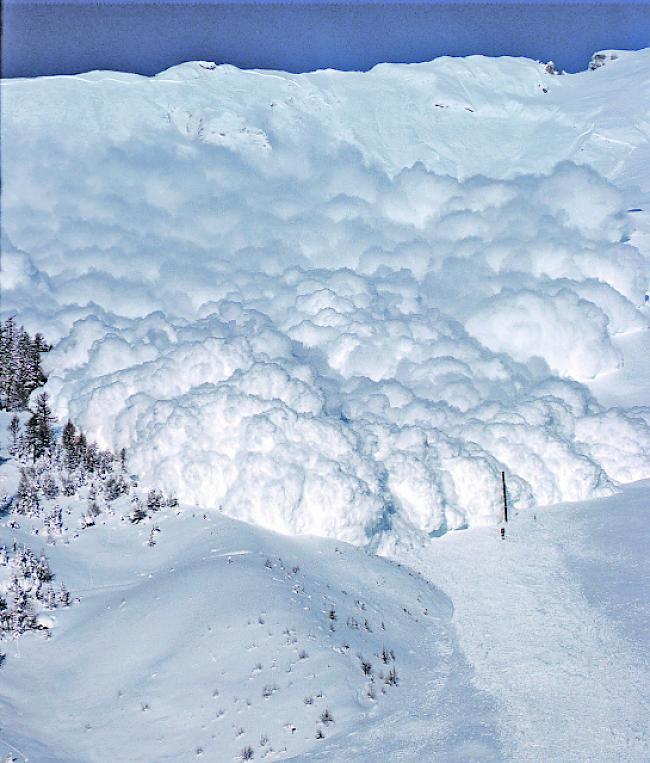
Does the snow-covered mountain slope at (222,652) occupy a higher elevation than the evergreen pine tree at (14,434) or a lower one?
lower

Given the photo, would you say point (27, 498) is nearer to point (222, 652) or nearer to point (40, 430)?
point (40, 430)

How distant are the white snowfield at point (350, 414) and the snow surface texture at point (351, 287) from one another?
260 mm

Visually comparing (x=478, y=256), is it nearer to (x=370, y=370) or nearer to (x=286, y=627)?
(x=370, y=370)

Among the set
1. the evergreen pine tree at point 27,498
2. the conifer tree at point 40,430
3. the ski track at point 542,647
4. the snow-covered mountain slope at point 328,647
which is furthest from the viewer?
the conifer tree at point 40,430

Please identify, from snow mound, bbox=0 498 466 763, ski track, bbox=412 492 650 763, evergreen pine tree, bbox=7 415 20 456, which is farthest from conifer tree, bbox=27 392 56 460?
ski track, bbox=412 492 650 763

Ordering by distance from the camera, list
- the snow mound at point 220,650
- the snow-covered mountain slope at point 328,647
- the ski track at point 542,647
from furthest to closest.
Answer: the snow mound at point 220,650 < the snow-covered mountain slope at point 328,647 < the ski track at point 542,647

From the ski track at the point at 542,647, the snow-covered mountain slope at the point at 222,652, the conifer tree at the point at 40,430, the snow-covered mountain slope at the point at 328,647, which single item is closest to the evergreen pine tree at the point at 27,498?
the snow-covered mountain slope at the point at 328,647

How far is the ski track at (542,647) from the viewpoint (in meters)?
30.7

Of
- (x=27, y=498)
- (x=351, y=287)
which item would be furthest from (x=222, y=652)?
(x=351, y=287)

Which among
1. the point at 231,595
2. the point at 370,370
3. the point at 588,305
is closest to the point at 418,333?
the point at 370,370

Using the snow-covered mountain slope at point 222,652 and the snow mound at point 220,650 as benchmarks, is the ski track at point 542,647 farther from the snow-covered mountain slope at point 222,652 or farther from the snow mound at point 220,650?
the snow mound at point 220,650

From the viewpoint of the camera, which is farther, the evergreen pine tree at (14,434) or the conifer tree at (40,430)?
the evergreen pine tree at (14,434)

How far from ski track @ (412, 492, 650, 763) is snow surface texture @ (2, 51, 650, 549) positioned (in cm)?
482

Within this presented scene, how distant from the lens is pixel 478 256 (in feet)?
291
